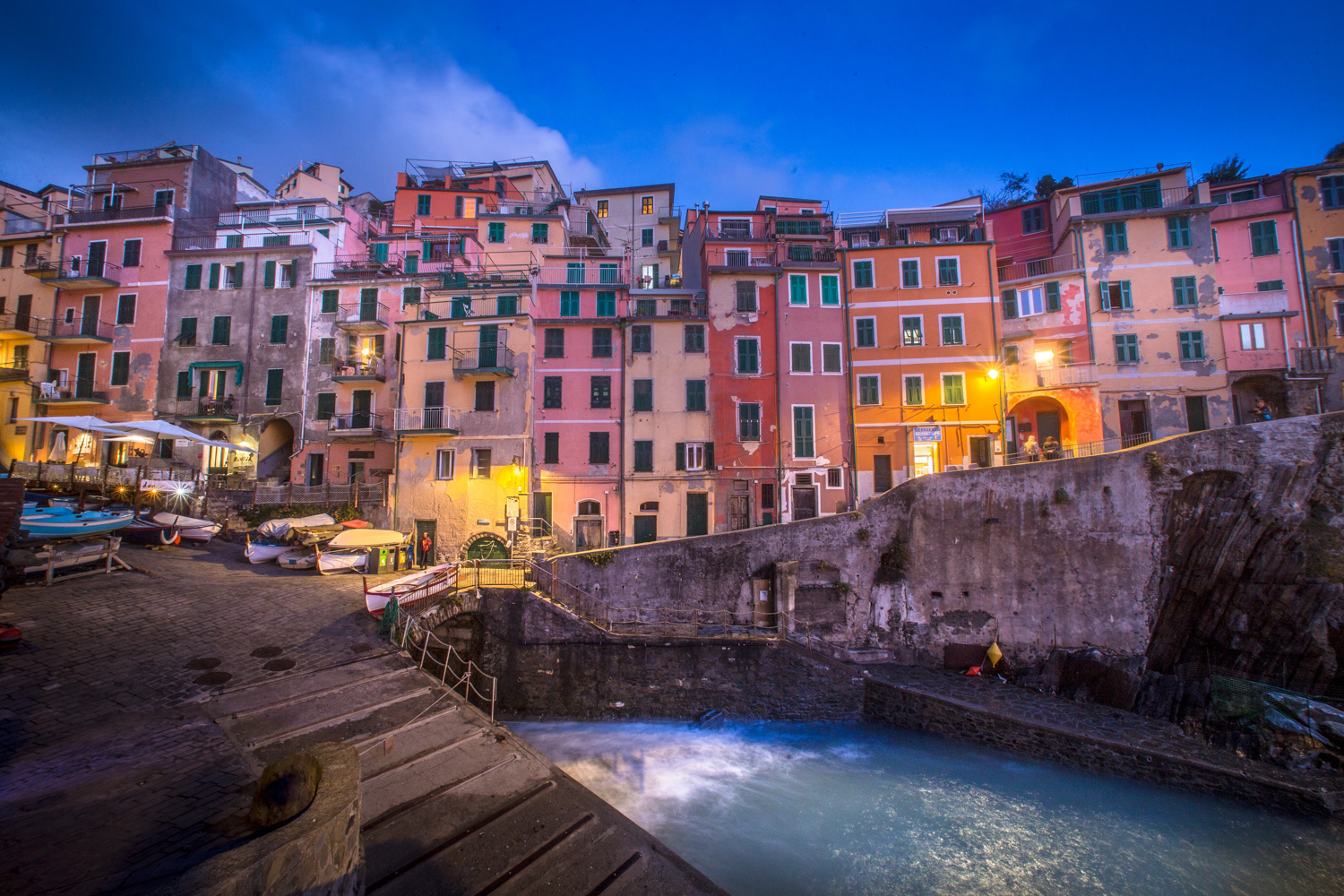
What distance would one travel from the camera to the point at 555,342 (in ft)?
85.7

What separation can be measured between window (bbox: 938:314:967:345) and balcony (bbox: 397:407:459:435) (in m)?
23.6

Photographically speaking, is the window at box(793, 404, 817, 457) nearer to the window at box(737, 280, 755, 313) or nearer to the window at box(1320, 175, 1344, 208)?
the window at box(737, 280, 755, 313)

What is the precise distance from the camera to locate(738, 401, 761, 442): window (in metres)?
25.3

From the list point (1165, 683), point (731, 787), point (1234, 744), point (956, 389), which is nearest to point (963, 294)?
point (956, 389)

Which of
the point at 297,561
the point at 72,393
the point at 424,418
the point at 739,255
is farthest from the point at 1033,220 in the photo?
the point at 72,393

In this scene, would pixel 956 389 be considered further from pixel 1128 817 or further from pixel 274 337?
pixel 274 337

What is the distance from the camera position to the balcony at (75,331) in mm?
28719

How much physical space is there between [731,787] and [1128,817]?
9322mm

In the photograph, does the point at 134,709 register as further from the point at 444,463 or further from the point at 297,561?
the point at 444,463

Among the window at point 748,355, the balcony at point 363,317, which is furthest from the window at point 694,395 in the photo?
the balcony at point 363,317

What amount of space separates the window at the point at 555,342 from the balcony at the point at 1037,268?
72.5 feet

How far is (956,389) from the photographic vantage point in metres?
24.8

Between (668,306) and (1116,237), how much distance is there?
71.8ft

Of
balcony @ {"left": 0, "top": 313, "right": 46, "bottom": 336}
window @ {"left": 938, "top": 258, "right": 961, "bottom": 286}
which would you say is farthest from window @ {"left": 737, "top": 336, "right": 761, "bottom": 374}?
balcony @ {"left": 0, "top": 313, "right": 46, "bottom": 336}
